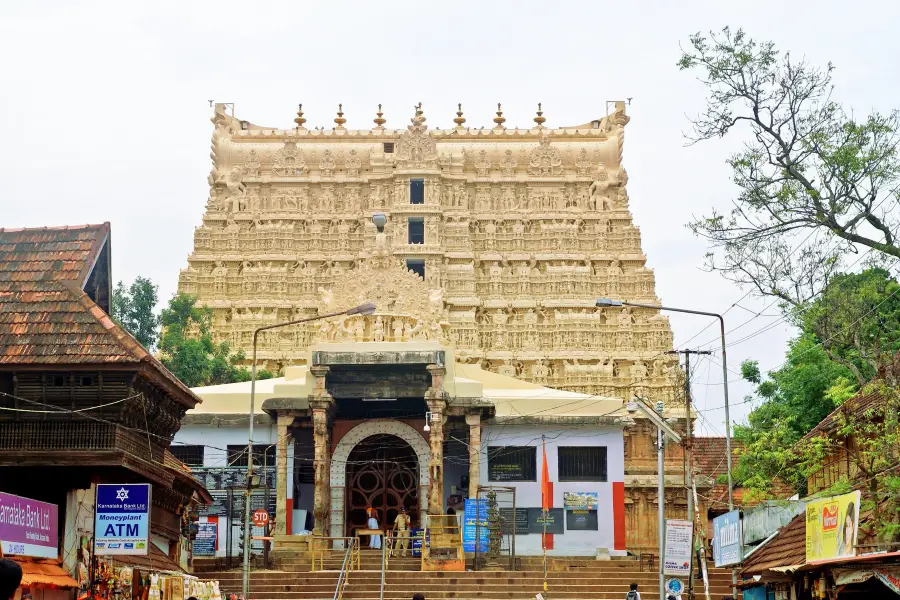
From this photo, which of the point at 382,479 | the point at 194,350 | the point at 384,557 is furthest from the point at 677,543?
the point at 194,350

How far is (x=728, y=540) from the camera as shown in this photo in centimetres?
2827

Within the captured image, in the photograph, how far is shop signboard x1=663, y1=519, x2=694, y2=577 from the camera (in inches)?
1056

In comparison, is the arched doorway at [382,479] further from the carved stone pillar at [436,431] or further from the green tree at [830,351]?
the green tree at [830,351]

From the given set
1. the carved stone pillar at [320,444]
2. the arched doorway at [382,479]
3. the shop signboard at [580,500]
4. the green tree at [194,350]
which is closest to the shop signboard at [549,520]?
the shop signboard at [580,500]

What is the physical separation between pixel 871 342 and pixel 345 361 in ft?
52.7

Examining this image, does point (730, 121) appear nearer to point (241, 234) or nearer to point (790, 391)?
point (790, 391)

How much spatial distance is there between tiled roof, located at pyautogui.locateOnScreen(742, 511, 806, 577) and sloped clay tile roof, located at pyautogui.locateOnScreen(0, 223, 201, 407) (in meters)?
12.2

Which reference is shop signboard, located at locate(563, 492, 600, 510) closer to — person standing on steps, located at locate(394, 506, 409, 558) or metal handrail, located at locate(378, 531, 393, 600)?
person standing on steps, located at locate(394, 506, 409, 558)

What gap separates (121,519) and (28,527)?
6.71ft

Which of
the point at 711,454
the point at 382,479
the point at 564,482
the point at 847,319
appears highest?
the point at 711,454

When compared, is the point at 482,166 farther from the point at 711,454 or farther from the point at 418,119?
the point at 711,454

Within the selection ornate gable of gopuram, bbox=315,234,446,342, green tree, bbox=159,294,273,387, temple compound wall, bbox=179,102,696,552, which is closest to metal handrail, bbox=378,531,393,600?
ornate gable of gopuram, bbox=315,234,446,342

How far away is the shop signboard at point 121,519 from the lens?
70.5 ft

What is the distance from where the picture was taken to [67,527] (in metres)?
22.5
